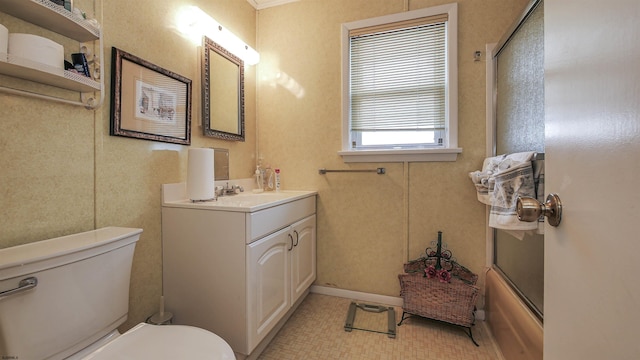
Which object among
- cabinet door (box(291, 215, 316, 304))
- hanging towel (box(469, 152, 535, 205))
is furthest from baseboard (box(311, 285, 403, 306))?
hanging towel (box(469, 152, 535, 205))

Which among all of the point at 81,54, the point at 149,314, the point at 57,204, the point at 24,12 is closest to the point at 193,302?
the point at 149,314

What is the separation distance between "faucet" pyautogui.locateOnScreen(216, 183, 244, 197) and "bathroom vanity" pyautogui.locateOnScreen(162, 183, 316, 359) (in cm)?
27

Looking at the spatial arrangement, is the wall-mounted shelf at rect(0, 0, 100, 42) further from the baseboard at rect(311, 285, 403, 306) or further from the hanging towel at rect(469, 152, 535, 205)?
the baseboard at rect(311, 285, 403, 306)

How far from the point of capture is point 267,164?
90.4 inches

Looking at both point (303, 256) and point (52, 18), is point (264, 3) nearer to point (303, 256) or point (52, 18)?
point (52, 18)

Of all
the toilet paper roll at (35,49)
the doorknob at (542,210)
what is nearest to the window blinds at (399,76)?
the doorknob at (542,210)

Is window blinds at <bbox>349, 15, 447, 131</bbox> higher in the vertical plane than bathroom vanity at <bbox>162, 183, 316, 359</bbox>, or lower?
higher

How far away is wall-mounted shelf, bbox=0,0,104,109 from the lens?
83cm

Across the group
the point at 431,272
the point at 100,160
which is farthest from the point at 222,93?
the point at 431,272

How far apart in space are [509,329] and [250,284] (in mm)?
1360

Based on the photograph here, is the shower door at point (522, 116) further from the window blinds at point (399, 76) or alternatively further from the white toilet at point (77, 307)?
the white toilet at point (77, 307)

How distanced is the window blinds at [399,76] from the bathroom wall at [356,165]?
0.13 meters

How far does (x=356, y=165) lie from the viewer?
206 centimetres

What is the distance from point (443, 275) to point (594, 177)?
147 cm
